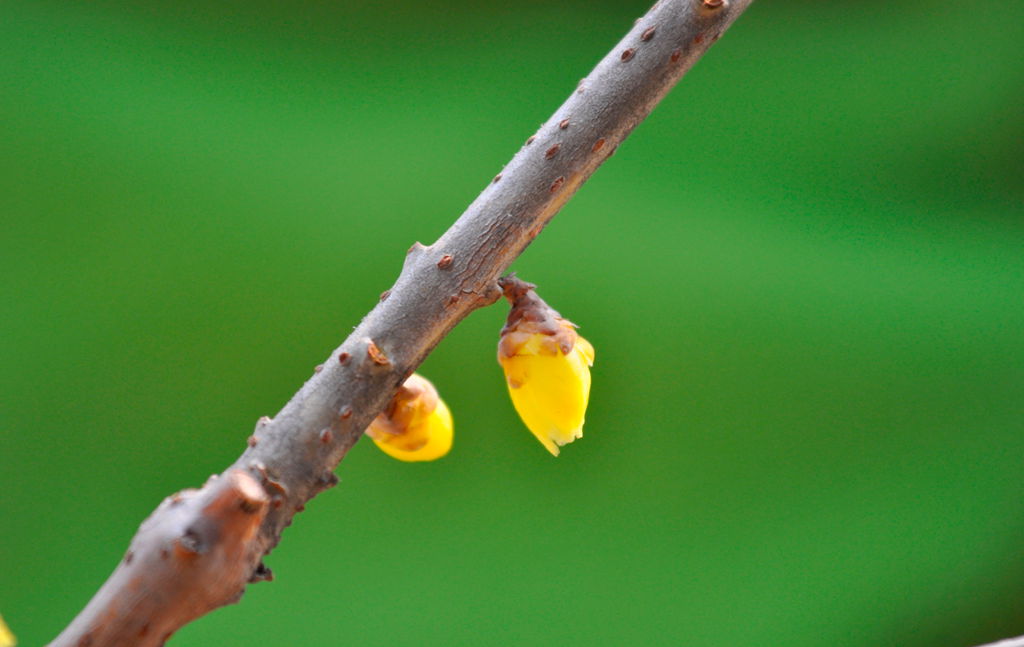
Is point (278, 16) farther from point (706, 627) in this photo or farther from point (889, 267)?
point (706, 627)

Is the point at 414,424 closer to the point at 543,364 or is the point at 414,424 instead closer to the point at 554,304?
the point at 543,364

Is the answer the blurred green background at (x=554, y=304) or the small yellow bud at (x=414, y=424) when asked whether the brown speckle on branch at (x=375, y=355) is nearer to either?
the small yellow bud at (x=414, y=424)

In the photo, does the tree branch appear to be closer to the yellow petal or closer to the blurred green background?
the yellow petal

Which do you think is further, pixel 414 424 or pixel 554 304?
pixel 554 304

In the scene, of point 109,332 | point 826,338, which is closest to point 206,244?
point 109,332

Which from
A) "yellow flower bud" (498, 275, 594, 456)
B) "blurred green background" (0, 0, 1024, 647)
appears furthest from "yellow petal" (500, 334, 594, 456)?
"blurred green background" (0, 0, 1024, 647)

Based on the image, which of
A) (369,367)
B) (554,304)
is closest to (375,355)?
(369,367)
